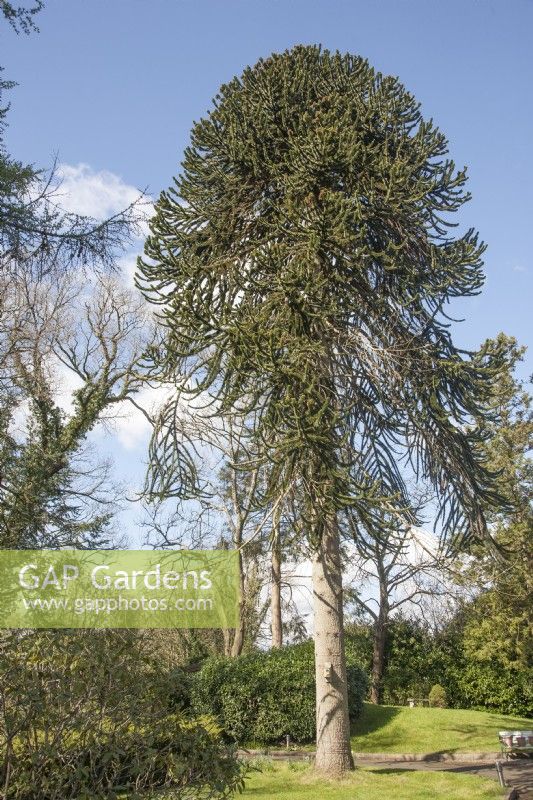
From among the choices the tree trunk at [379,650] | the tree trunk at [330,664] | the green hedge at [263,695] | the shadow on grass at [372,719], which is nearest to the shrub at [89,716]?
the tree trunk at [330,664]

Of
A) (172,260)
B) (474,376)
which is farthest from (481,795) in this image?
(172,260)

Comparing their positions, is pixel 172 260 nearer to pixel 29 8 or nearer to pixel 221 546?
pixel 29 8

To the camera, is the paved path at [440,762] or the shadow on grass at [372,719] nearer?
the paved path at [440,762]

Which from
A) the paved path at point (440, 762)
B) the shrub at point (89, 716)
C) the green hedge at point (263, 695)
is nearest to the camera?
the shrub at point (89, 716)

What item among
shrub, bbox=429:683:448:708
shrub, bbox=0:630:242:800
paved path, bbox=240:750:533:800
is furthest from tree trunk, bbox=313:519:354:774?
shrub, bbox=429:683:448:708

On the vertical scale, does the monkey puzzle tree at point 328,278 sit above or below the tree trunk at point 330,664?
above

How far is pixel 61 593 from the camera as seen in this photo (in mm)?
18078

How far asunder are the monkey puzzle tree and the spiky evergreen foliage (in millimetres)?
33

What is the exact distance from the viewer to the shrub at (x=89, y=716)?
436cm

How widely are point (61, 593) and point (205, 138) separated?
1209 cm

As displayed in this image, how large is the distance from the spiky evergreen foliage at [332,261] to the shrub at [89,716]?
16.1 ft

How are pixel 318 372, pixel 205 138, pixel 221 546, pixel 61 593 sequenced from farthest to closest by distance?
pixel 221 546, pixel 61 593, pixel 205 138, pixel 318 372

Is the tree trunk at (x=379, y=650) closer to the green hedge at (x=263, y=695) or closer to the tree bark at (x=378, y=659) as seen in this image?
the tree bark at (x=378, y=659)

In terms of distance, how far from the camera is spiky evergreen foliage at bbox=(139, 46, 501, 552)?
1012 centimetres
